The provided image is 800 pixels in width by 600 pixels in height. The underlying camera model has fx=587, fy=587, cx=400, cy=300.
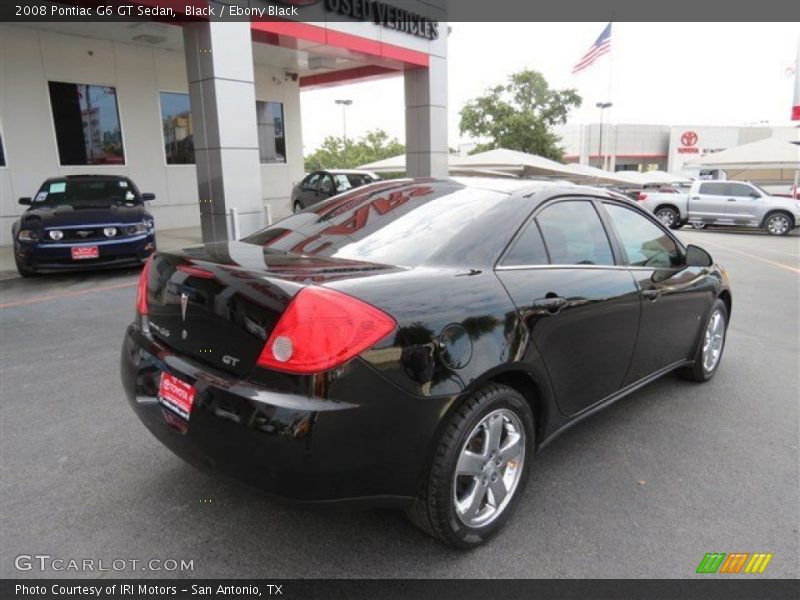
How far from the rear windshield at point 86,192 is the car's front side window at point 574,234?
26.2ft

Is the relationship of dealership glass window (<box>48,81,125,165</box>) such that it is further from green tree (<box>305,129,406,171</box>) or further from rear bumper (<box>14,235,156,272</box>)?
green tree (<box>305,129,406,171</box>)

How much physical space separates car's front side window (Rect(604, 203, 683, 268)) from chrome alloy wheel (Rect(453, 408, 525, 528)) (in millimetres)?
1458

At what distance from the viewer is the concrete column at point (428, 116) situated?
13977mm

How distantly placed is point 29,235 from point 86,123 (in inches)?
248

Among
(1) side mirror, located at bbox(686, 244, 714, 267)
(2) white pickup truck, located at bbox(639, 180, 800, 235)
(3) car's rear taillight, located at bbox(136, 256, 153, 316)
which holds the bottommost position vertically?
(2) white pickup truck, located at bbox(639, 180, 800, 235)

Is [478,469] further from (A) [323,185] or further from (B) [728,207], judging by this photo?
(B) [728,207]

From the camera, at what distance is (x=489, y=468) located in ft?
8.16

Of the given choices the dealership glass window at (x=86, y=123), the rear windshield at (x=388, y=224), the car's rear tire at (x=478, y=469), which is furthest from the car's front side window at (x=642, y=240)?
the dealership glass window at (x=86, y=123)

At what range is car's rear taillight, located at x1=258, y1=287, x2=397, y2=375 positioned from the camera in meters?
2.01

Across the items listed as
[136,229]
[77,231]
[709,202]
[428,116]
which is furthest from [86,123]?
[709,202]

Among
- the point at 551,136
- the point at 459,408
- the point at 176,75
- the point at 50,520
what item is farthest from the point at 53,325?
the point at 551,136

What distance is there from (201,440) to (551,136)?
42111 mm

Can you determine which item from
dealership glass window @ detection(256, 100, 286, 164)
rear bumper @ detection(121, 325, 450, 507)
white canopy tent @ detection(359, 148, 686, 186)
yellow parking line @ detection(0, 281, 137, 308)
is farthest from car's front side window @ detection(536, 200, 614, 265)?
white canopy tent @ detection(359, 148, 686, 186)

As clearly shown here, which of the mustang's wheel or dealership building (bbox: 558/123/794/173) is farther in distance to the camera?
dealership building (bbox: 558/123/794/173)
